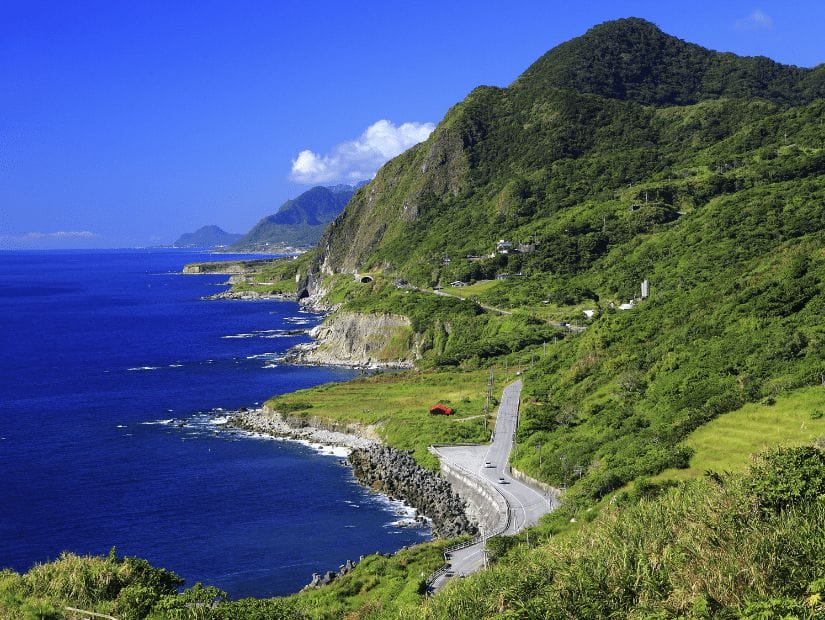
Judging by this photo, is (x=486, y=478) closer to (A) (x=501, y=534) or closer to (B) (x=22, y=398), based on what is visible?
(A) (x=501, y=534)

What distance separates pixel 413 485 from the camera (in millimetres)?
75875

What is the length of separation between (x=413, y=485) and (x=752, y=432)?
105 feet

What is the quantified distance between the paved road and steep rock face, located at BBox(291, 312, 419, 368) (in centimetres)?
5073

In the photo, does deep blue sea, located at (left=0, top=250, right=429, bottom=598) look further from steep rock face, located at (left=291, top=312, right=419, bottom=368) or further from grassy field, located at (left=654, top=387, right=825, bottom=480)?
grassy field, located at (left=654, top=387, right=825, bottom=480)

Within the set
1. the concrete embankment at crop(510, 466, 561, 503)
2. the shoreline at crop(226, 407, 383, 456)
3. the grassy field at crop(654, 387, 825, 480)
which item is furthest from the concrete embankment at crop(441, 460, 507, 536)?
the shoreline at crop(226, 407, 383, 456)

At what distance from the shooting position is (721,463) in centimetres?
5066

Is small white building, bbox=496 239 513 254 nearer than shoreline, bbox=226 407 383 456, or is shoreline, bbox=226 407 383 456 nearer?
shoreline, bbox=226 407 383 456

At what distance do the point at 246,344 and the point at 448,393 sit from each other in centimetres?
7391

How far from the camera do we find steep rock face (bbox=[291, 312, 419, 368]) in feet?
477

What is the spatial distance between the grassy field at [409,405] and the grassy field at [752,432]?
1129 inches

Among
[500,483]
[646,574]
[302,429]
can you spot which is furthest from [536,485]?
[302,429]

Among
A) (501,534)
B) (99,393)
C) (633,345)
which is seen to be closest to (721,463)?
(501,534)

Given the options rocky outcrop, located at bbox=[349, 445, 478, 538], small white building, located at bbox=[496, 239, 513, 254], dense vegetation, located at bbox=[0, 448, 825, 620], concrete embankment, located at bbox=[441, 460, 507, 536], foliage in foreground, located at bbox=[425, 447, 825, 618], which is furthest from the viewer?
small white building, located at bbox=[496, 239, 513, 254]

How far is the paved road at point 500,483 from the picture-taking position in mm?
51719
